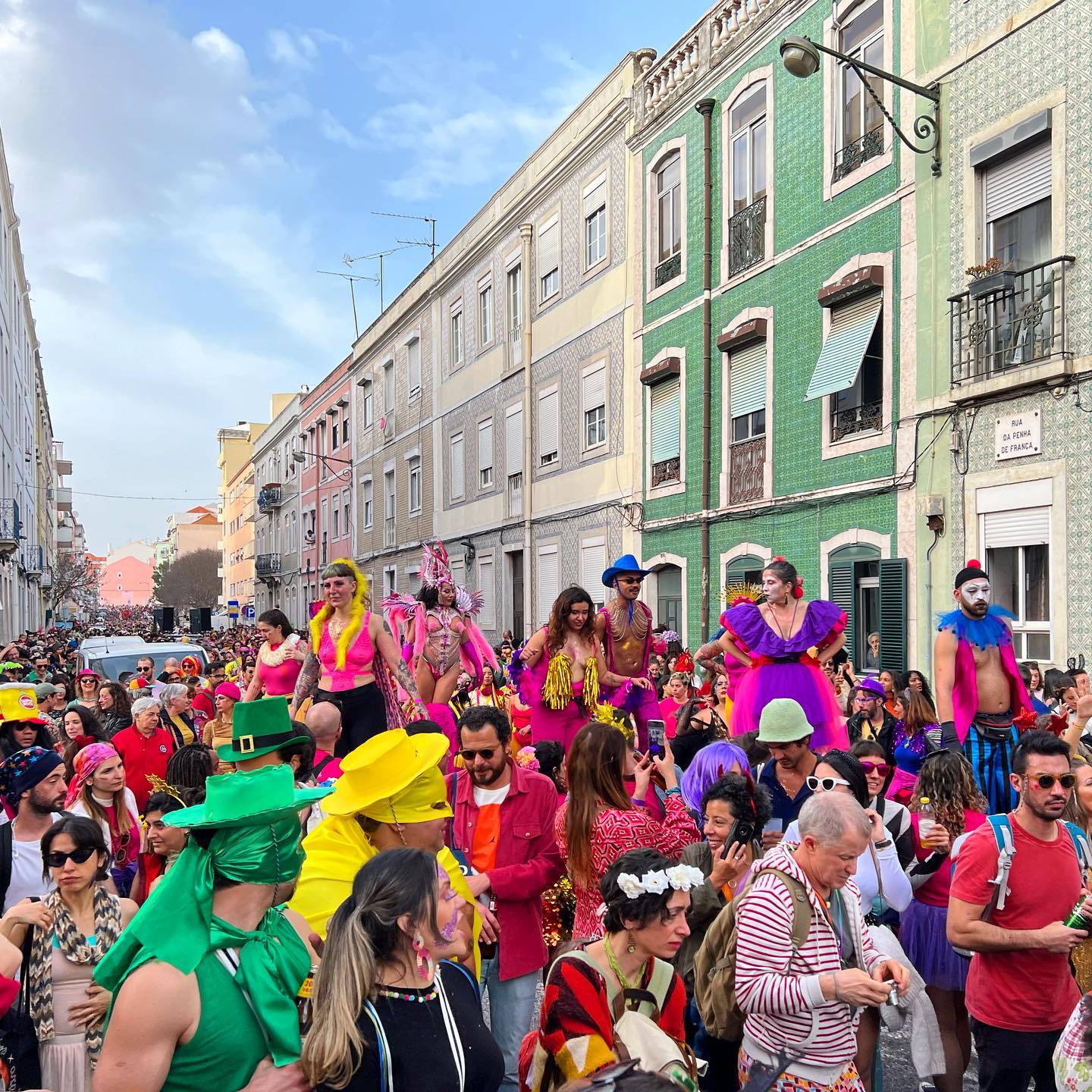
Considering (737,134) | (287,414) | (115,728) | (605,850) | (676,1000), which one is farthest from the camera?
(287,414)

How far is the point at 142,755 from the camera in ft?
25.6

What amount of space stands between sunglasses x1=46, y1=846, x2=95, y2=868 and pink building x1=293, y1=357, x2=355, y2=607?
36840mm

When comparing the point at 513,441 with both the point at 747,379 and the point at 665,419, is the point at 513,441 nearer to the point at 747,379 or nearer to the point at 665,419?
the point at 665,419

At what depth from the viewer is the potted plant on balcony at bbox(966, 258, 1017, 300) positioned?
11.6 meters

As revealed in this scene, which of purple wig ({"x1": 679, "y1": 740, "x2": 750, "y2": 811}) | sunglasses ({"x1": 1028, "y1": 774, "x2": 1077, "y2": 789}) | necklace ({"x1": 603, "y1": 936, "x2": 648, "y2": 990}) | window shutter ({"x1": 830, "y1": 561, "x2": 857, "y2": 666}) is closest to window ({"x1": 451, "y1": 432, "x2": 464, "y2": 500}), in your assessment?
window shutter ({"x1": 830, "y1": 561, "x2": 857, "y2": 666})

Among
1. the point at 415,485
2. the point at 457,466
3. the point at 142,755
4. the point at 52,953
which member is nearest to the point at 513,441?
the point at 457,466

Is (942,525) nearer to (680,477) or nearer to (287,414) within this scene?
(680,477)

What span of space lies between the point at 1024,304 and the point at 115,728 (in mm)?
9532

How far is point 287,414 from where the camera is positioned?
55.5 m

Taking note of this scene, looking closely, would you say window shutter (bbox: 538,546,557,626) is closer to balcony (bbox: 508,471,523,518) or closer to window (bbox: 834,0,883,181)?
balcony (bbox: 508,471,523,518)

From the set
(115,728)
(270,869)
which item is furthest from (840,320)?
(270,869)

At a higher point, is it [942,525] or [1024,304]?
[1024,304]

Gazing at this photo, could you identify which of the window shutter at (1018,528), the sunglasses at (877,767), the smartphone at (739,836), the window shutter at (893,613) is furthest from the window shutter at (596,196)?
the smartphone at (739,836)

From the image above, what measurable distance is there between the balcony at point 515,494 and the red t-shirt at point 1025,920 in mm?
21291
